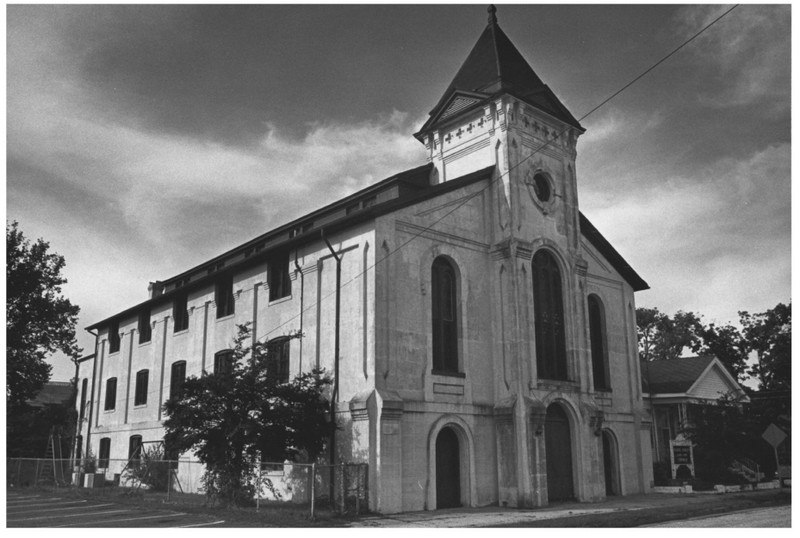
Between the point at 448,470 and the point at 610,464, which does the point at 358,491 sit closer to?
the point at 448,470

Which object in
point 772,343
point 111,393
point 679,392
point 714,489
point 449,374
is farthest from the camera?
point 772,343

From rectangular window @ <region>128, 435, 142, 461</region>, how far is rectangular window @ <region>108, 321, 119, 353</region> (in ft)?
20.8

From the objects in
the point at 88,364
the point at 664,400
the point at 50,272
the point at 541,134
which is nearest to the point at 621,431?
the point at 664,400

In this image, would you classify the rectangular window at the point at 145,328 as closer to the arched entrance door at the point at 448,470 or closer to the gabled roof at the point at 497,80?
the gabled roof at the point at 497,80

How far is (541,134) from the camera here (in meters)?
28.7

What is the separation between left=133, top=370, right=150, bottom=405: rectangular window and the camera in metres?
35.3

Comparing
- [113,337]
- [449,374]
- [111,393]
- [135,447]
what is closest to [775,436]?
[449,374]

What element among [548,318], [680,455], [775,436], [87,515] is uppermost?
[548,318]

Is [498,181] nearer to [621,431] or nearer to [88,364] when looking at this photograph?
[621,431]

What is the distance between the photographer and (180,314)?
34000 millimetres

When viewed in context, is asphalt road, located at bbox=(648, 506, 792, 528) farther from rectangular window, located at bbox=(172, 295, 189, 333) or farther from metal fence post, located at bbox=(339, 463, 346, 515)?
rectangular window, located at bbox=(172, 295, 189, 333)

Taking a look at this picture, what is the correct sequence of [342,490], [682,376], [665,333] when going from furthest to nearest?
[665,333], [682,376], [342,490]

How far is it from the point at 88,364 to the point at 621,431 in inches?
1167

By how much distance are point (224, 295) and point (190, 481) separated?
760 cm
